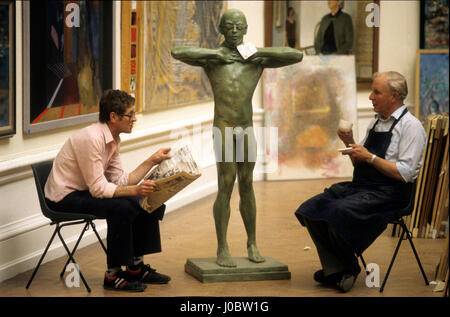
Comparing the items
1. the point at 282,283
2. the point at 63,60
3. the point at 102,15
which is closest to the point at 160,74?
the point at 102,15

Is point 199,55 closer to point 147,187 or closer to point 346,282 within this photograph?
point 147,187

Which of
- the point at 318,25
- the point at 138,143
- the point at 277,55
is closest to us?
the point at 277,55

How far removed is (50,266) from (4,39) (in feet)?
5.75

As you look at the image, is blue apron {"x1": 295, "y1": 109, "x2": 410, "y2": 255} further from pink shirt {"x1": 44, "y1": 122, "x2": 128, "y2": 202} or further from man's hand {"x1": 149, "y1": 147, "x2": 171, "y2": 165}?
pink shirt {"x1": 44, "y1": 122, "x2": 128, "y2": 202}

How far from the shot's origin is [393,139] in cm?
573

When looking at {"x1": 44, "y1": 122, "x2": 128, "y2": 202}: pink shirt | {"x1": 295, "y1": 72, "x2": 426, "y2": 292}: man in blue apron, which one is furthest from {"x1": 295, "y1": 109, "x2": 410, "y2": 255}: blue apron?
{"x1": 44, "y1": 122, "x2": 128, "y2": 202}: pink shirt

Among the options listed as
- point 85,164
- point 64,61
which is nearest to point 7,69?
point 64,61

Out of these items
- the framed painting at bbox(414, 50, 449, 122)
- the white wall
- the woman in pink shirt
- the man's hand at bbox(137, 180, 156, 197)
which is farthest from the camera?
the framed painting at bbox(414, 50, 449, 122)

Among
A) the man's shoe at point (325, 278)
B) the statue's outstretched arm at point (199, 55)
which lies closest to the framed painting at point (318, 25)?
the statue's outstretched arm at point (199, 55)

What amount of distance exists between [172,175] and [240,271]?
3.20 feet

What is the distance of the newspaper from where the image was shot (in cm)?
542

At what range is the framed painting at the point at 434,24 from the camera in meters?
10.9

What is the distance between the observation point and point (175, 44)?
29.5 ft

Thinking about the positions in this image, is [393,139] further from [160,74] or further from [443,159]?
[160,74]
